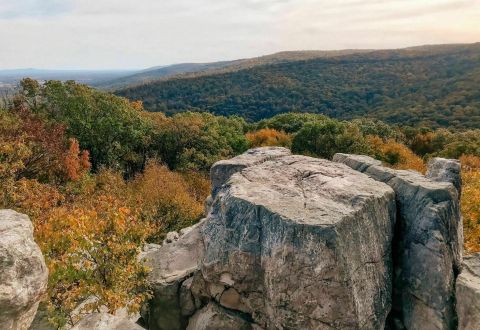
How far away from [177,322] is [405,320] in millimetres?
10297

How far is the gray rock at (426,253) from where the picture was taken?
53.8 feet

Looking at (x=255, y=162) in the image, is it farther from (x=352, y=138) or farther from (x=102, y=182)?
(x=352, y=138)

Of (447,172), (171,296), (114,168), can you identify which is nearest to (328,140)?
(114,168)

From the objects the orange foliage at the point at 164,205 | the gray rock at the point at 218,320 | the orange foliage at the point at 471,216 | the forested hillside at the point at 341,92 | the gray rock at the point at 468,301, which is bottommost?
the forested hillside at the point at 341,92

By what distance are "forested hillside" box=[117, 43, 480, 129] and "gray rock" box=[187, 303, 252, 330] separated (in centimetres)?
10175

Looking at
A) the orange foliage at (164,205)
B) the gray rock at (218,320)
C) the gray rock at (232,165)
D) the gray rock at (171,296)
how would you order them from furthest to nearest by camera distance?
the orange foliage at (164,205) < the gray rock at (232,165) < the gray rock at (171,296) < the gray rock at (218,320)

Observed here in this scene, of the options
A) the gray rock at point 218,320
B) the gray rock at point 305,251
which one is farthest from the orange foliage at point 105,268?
the gray rock at point 305,251

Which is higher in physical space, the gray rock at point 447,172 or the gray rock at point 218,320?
the gray rock at point 447,172

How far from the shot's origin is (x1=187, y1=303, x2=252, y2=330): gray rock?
18.0 m

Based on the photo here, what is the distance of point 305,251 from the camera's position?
50.6 ft

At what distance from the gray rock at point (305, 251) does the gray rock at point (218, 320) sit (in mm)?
468

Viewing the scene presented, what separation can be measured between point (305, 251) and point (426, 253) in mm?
5318

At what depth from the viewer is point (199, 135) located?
63812mm

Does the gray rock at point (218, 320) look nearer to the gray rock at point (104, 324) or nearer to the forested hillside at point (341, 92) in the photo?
the gray rock at point (104, 324)
